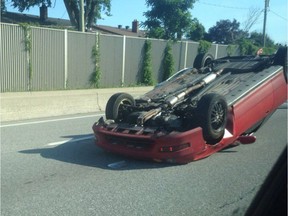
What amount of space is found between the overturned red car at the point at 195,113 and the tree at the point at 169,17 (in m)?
19.1

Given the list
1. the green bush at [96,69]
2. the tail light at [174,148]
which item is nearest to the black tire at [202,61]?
the tail light at [174,148]

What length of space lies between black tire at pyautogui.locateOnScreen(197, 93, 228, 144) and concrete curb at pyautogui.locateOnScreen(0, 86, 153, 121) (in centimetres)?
592

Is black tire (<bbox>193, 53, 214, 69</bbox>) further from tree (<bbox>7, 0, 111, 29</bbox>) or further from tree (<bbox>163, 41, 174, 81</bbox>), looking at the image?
tree (<bbox>7, 0, 111, 29</bbox>)

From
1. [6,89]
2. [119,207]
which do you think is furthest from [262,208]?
[6,89]

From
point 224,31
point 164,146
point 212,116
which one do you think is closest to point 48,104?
point 164,146

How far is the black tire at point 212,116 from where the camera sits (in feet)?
20.7

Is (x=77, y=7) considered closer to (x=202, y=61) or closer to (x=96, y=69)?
(x=96, y=69)

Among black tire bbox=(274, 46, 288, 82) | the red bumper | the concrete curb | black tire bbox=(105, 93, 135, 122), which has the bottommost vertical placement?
the concrete curb

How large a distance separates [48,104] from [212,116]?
6313mm

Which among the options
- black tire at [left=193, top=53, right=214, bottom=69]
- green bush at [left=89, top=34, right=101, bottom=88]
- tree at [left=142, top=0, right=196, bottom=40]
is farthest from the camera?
tree at [left=142, top=0, right=196, bottom=40]

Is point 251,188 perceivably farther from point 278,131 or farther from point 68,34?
point 68,34

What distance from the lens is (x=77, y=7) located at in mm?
36094

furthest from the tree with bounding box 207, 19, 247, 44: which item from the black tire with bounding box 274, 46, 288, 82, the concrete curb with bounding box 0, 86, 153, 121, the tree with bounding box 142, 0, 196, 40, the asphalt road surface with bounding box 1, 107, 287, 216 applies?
the asphalt road surface with bounding box 1, 107, 287, 216

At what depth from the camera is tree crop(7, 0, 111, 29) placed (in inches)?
1401
